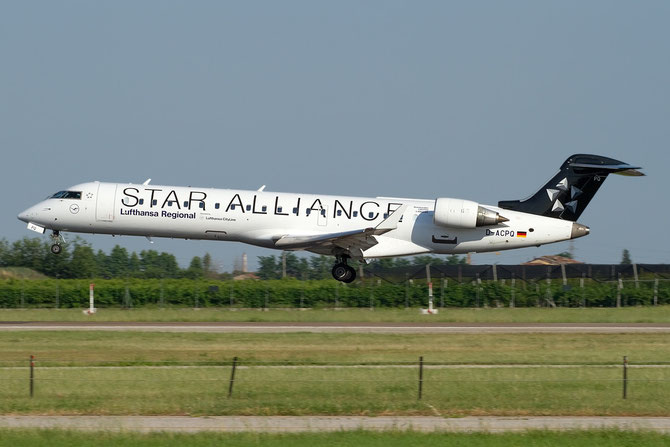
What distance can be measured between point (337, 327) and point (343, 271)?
307 centimetres

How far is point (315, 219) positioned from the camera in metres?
38.9

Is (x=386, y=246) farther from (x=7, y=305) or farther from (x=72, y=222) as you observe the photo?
(x=7, y=305)

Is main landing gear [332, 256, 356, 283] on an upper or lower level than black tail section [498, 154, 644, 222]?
lower

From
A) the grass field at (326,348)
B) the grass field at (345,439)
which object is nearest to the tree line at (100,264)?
the grass field at (326,348)

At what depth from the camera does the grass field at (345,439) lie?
16328mm

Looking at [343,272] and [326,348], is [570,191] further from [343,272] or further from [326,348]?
[326,348]

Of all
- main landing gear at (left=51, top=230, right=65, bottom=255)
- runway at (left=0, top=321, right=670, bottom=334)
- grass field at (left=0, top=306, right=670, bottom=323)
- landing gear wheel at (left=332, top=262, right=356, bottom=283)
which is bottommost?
runway at (left=0, top=321, right=670, bottom=334)

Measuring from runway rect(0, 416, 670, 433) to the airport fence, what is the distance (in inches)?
1177

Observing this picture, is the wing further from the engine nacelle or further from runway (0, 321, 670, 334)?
runway (0, 321, 670, 334)

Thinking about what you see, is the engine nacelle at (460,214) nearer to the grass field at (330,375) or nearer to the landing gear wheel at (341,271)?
the landing gear wheel at (341,271)

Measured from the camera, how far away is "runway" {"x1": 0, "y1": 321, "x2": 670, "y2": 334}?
35.9 m

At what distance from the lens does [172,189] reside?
38.8 meters

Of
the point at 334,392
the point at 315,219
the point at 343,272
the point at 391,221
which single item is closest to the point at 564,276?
the point at 391,221

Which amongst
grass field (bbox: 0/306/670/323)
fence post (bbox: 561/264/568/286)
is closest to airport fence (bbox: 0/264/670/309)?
fence post (bbox: 561/264/568/286)
